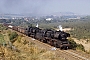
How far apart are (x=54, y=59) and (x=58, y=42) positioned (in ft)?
39.7

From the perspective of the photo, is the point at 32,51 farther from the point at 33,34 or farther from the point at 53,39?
the point at 33,34

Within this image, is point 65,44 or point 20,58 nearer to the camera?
point 20,58

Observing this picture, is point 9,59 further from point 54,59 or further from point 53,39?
point 53,39

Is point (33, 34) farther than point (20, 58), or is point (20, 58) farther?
point (33, 34)

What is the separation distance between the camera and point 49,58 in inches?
925

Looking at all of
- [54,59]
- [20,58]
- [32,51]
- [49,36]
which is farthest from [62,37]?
[20,58]

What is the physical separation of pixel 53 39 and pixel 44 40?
610 centimetres

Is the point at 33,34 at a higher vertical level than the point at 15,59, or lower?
lower

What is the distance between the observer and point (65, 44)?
34.5m

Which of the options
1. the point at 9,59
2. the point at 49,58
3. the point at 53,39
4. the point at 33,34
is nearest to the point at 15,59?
the point at 9,59

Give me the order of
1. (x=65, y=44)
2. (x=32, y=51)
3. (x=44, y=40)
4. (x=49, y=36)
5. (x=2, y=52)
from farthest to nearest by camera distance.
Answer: (x=44, y=40), (x=49, y=36), (x=65, y=44), (x=32, y=51), (x=2, y=52)

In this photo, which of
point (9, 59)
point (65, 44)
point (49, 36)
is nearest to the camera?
point (9, 59)

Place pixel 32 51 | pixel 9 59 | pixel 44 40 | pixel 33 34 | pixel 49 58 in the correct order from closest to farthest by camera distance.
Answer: pixel 9 59 < pixel 49 58 < pixel 32 51 < pixel 44 40 < pixel 33 34

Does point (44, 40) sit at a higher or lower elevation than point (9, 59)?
lower
